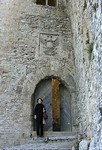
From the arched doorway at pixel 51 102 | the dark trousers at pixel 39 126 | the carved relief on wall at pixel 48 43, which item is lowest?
the dark trousers at pixel 39 126

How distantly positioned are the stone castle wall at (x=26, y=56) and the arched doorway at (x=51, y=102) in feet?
1.15

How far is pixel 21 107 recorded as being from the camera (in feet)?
29.6

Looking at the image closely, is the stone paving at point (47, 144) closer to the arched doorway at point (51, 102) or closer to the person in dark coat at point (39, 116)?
the person in dark coat at point (39, 116)

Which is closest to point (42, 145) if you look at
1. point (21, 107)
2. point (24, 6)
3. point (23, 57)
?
point (21, 107)

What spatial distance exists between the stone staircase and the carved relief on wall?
8.35ft

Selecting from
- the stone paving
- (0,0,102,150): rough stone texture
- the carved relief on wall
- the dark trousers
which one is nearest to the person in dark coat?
the dark trousers

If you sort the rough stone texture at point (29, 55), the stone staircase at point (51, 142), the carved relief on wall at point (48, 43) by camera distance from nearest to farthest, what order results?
1. the stone staircase at point (51, 142)
2. the rough stone texture at point (29, 55)
3. the carved relief on wall at point (48, 43)

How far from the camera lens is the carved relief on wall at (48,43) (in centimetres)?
972

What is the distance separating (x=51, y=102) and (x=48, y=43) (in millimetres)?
1887

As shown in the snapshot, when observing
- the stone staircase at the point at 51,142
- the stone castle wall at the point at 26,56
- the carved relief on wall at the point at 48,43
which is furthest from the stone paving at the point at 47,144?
the carved relief on wall at the point at 48,43

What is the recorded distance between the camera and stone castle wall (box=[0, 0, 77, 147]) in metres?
8.88

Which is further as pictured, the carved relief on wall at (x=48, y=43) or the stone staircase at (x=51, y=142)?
the carved relief on wall at (x=48, y=43)

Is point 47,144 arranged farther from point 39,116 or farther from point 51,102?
point 51,102

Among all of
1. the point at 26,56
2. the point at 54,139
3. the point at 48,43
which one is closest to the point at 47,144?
the point at 54,139
